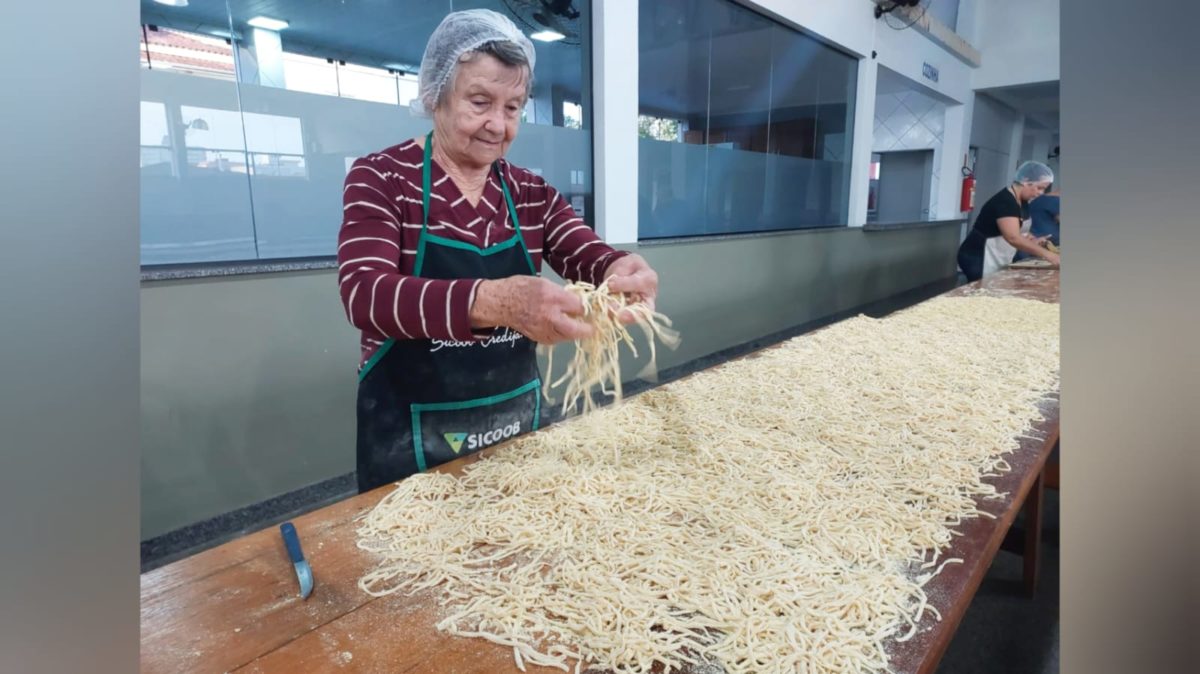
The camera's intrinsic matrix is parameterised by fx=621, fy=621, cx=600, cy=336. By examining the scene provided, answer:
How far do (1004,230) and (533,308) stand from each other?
498 centimetres

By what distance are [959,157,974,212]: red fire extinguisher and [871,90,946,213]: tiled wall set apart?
1.53 ft

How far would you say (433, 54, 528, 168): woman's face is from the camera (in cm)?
148

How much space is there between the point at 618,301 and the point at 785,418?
2.01 ft

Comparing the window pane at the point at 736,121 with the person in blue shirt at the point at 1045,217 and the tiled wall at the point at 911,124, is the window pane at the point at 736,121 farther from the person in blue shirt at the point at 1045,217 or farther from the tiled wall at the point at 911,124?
the tiled wall at the point at 911,124

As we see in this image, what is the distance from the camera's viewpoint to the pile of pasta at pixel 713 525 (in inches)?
32.6

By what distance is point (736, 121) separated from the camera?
5367mm

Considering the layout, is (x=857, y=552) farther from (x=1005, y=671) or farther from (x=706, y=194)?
(x=706, y=194)

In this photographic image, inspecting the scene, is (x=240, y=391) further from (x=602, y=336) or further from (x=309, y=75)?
(x=602, y=336)

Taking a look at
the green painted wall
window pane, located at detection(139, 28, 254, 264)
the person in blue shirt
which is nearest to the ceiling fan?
window pane, located at detection(139, 28, 254, 264)

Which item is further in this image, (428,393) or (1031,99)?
(1031,99)

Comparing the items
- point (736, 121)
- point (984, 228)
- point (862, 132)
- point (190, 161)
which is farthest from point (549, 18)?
point (862, 132)
